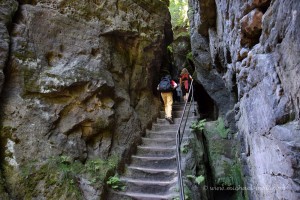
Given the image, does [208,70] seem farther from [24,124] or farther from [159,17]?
[24,124]

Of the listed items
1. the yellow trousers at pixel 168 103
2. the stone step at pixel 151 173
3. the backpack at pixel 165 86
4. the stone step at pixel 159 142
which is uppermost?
the backpack at pixel 165 86

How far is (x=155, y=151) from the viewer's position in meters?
7.00

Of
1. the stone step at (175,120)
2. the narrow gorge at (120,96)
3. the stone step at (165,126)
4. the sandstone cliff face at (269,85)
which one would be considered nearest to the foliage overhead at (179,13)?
the narrow gorge at (120,96)

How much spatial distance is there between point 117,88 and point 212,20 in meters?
3.72

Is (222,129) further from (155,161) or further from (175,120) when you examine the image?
(155,161)

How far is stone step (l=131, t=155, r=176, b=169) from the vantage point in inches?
252

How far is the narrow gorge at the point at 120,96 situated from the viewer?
10.5 feet

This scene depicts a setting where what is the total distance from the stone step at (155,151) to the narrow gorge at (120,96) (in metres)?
0.28

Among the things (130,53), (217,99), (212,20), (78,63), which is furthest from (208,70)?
(78,63)

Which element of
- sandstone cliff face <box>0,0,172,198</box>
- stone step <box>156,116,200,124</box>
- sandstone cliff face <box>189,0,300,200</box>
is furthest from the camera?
stone step <box>156,116,200,124</box>

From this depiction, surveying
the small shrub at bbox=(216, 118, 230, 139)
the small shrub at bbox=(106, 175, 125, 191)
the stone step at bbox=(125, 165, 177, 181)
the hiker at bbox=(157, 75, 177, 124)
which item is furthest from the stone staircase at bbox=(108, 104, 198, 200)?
the small shrub at bbox=(216, 118, 230, 139)

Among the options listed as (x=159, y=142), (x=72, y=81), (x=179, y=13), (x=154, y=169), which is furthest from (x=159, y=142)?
(x=179, y=13)

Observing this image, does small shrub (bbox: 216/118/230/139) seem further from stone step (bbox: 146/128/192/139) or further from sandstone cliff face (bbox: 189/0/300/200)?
sandstone cliff face (bbox: 189/0/300/200)

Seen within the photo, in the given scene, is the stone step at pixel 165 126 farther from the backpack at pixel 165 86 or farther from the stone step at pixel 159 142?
the backpack at pixel 165 86
